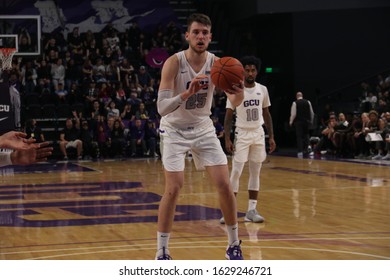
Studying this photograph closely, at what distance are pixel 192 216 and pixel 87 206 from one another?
1.93 m

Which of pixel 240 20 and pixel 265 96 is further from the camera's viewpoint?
pixel 240 20

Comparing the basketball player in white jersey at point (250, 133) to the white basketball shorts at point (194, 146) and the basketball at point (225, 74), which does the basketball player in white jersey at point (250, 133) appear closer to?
the white basketball shorts at point (194, 146)

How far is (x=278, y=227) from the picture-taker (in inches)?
348

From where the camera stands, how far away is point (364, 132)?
65.8 feet

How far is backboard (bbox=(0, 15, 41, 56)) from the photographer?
68.0 ft

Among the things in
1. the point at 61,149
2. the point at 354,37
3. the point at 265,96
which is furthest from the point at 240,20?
the point at 265,96

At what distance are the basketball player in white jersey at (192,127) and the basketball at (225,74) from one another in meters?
0.07

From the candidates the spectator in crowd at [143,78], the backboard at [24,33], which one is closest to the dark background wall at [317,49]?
the spectator in crowd at [143,78]

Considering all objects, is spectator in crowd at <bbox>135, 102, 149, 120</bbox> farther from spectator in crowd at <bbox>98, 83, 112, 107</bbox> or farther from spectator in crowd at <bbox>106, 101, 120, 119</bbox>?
spectator in crowd at <bbox>98, 83, 112, 107</bbox>

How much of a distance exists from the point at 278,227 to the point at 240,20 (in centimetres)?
1999

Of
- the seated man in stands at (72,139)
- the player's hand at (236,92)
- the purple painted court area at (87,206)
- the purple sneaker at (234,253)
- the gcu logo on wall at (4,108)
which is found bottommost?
the purple painted court area at (87,206)

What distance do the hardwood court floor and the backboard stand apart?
17.4 ft

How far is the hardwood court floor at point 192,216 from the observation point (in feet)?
24.3
